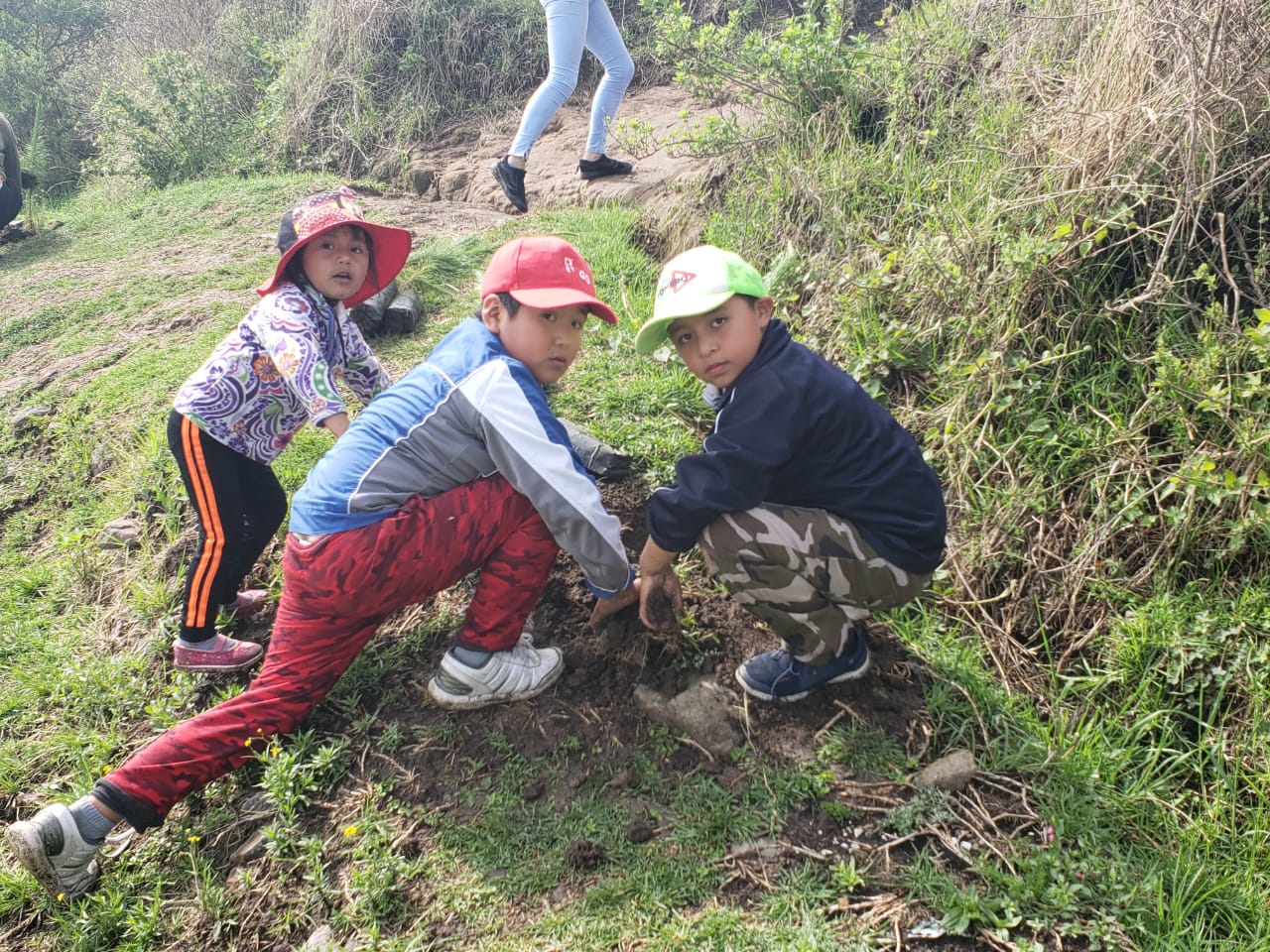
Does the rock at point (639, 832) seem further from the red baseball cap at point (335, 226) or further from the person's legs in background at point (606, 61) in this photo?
the person's legs in background at point (606, 61)

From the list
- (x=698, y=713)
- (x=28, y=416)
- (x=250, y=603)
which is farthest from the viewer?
(x=28, y=416)

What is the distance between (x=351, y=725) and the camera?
8.11ft

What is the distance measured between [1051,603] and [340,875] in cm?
215

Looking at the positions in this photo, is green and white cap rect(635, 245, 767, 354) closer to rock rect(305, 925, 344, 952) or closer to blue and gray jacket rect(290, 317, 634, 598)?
blue and gray jacket rect(290, 317, 634, 598)

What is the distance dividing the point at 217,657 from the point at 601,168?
16.0 ft

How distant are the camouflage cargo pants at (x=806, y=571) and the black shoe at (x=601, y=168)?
4867mm

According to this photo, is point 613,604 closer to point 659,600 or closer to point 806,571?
point 659,600

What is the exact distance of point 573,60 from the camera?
5672 mm

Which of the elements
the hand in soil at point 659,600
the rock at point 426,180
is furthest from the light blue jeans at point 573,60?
the hand in soil at point 659,600

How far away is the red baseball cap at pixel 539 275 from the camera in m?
2.26

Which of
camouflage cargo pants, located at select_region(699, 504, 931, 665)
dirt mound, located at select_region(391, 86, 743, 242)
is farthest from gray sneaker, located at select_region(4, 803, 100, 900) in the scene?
dirt mound, located at select_region(391, 86, 743, 242)

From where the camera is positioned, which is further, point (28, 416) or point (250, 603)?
Answer: point (28, 416)

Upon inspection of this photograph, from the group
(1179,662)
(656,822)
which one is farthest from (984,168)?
(656,822)

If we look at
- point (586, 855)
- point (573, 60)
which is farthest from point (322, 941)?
point (573, 60)
